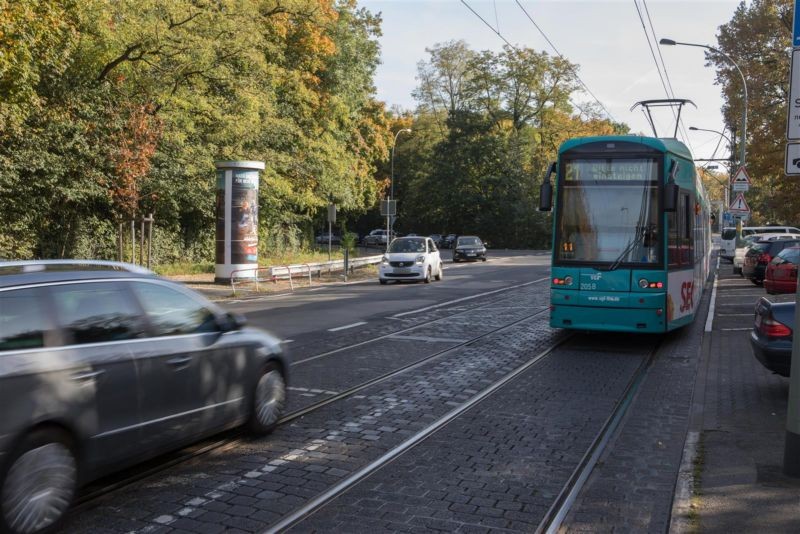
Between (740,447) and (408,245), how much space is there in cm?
2170

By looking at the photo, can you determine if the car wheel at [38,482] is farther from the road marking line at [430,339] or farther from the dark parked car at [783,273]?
the dark parked car at [783,273]

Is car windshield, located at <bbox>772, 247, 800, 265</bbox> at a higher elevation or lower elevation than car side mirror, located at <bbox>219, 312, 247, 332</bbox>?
higher

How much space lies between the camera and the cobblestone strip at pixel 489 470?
15.2 ft

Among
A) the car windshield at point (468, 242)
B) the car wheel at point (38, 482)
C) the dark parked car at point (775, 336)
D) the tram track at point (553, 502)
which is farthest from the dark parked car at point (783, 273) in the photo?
the car windshield at point (468, 242)

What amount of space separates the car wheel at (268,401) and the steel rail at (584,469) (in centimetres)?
265

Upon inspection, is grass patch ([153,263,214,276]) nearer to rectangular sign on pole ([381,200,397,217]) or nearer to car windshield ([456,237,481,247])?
rectangular sign on pole ([381,200,397,217])

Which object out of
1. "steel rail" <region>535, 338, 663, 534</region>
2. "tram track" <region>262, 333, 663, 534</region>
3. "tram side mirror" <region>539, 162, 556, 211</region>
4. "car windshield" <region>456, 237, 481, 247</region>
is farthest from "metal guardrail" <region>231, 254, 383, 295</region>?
"steel rail" <region>535, 338, 663, 534</region>

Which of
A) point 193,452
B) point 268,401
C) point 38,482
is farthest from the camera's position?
point 268,401

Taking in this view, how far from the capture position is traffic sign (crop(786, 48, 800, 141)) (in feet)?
18.3

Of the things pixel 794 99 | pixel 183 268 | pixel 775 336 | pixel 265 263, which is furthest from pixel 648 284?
pixel 265 263

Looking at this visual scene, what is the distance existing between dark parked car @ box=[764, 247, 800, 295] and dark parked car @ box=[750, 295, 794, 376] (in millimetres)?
11525

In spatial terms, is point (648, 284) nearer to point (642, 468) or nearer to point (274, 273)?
→ point (642, 468)

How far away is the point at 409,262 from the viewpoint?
86.7ft

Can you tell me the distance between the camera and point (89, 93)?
79.9 ft
